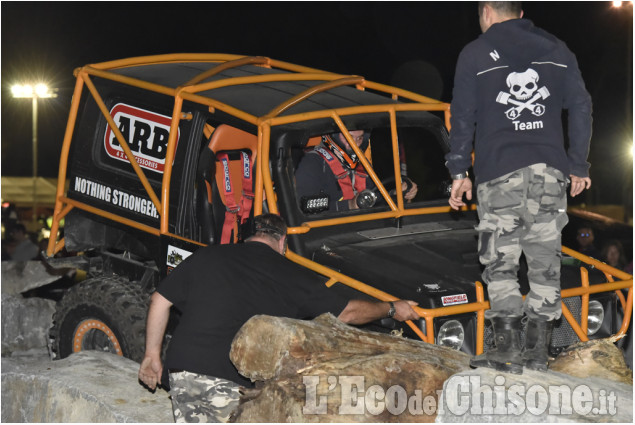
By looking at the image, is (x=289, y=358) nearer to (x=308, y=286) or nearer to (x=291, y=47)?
(x=308, y=286)

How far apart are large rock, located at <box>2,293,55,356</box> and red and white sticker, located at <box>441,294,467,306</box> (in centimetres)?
527

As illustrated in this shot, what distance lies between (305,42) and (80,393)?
1602 inches

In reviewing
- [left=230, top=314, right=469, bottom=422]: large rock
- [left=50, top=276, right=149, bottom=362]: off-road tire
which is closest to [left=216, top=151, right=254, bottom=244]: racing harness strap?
[left=50, top=276, right=149, bottom=362]: off-road tire

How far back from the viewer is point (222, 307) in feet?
16.0

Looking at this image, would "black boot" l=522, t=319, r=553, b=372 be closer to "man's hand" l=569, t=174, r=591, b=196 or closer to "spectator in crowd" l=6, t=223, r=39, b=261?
"man's hand" l=569, t=174, r=591, b=196

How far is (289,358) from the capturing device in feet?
14.4

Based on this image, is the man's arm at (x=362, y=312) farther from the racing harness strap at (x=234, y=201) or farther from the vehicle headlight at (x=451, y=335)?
the racing harness strap at (x=234, y=201)

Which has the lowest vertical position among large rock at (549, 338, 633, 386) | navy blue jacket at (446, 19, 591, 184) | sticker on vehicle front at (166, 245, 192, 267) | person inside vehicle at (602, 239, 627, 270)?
person inside vehicle at (602, 239, 627, 270)

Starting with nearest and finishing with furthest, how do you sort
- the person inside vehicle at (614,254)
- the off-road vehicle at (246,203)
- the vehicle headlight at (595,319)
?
1. the off-road vehicle at (246,203)
2. the vehicle headlight at (595,319)
3. the person inside vehicle at (614,254)

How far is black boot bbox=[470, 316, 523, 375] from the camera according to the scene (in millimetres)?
4465

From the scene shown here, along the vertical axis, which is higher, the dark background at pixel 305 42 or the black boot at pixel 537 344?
the dark background at pixel 305 42

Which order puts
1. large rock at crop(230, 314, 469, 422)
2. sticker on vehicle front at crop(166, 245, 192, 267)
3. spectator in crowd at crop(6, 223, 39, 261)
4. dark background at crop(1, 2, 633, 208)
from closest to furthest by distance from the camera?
1. large rock at crop(230, 314, 469, 422)
2. sticker on vehicle front at crop(166, 245, 192, 267)
3. spectator in crowd at crop(6, 223, 39, 261)
4. dark background at crop(1, 2, 633, 208)

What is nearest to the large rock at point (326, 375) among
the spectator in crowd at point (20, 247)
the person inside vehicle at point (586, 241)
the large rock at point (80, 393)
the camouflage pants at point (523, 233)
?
the camouflage pants at point (523, 233)

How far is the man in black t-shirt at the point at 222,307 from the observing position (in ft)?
15.9
